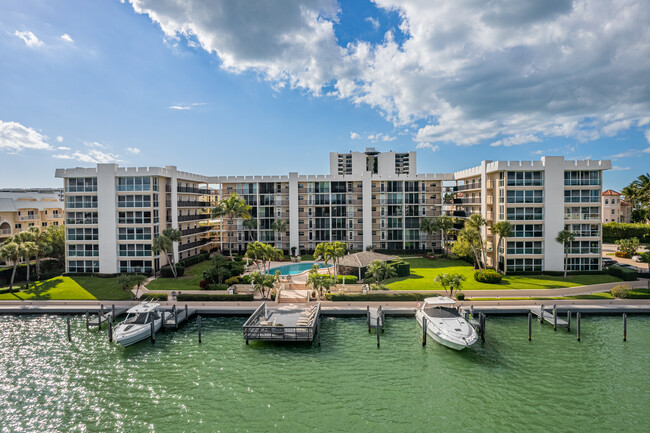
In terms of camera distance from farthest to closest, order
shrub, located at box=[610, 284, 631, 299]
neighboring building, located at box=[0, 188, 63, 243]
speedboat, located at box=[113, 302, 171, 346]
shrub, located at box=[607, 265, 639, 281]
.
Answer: neighboring building, located at box=[0, 188, 63, 243] < shrub, located at box=[607, 265, 639, 281] < shrub, located at box=[610, 284, 631, 299] < speedboat, located at box=[113, 302, 171, 346]

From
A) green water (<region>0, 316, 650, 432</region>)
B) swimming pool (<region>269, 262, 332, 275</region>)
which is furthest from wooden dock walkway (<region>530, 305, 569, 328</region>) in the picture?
swimming pool (<region>269, 262, 332, 275</region>)

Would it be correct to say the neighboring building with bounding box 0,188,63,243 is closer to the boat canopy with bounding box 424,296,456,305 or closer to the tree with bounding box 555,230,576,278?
the boat canopy with bounding box 424,296,456,305

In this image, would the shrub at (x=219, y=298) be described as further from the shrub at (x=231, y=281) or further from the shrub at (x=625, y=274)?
the shrub at (x=625, y=274)

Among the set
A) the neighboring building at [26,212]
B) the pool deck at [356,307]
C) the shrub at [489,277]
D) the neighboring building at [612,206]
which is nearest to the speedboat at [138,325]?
the pool deck at [356,307]

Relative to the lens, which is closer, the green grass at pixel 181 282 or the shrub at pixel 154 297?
the shrub at pixel 154 297

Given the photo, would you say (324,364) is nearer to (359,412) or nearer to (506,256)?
(359,412)

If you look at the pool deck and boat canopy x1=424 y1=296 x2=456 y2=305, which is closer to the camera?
boat canopy x1=424 y1=296 x2=456 y2=305
